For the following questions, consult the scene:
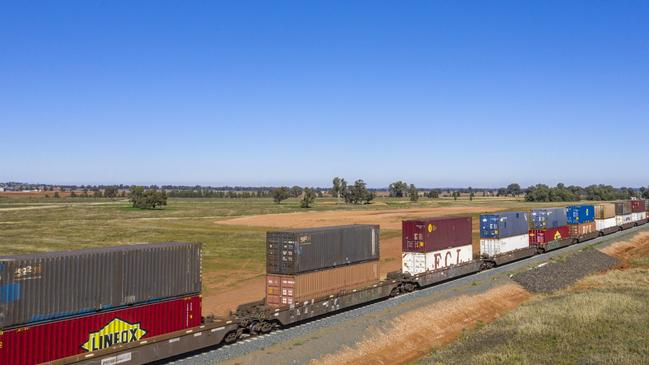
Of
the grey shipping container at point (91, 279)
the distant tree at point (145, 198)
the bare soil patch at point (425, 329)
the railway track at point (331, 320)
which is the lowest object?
the bare soil patch at point (425, 329)

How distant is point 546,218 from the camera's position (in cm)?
5291

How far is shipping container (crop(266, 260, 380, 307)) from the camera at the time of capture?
25.1m

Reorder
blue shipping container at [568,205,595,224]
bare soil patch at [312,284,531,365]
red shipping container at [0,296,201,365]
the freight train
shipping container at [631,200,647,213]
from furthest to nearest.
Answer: shipping container at [631,200,647,213] → blue shipping container at [568,205,595,224] → bare soil patch at [312,284,531,365] → the freight train → red shipping container at [0,296,201,365]

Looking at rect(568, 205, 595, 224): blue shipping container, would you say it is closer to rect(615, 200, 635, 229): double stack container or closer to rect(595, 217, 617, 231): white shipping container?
rect(595, 217, 617, 231): white shipping container

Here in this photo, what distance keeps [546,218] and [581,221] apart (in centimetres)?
1153

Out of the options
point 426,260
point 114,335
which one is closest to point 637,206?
point 426,260

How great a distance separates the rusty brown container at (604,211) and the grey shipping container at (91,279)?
205 ft

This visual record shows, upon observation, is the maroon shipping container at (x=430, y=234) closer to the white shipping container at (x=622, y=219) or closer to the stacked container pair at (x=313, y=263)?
the stacked container pair at (x=313, y=263)

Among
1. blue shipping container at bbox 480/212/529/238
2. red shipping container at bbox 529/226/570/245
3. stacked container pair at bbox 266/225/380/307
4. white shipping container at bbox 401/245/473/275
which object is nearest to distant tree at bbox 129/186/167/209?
red shipping container at bbox 529/226/570/245

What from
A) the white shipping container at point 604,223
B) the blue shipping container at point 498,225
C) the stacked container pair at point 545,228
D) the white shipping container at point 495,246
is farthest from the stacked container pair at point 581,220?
the white shipping container at point 495,246

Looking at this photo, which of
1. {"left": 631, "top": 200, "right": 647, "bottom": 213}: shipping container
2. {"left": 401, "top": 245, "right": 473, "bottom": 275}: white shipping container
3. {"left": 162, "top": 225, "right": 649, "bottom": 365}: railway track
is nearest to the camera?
{"left": 162, "top": 225, "right": 649, "bottom": 365}: railway track

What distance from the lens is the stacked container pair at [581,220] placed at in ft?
195

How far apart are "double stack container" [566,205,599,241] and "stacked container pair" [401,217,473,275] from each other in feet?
89.6

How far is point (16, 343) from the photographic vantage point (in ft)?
51.2
